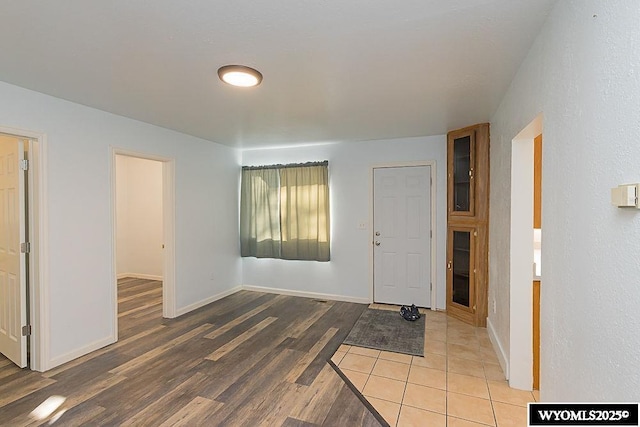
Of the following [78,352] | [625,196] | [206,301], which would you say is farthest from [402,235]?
[78,352]

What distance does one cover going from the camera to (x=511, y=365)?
243 centimetres

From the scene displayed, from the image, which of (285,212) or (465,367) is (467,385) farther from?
(285,212)

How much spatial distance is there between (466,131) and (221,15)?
3191 mm

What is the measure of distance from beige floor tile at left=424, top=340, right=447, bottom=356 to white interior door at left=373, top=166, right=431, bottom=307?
3.81 feet

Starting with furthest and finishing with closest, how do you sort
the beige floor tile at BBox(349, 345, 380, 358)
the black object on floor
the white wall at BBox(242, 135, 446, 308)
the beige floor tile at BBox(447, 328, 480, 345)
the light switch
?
the white wall at BBox(242, 135, 446, 308), the black object on floor, the beige floor tile at BBox(447, 328, 480, 345), the beige floor tile at BBox(349, 345, 380, 358), the light switch

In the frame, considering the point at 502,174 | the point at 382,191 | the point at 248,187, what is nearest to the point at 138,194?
the point at 248,187

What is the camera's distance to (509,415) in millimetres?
2096

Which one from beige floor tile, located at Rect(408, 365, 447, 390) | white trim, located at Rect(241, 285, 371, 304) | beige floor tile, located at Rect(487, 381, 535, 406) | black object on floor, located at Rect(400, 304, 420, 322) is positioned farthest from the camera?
white trim, located at Rect(241, 285, 371, 304)

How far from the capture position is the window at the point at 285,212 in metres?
4.83

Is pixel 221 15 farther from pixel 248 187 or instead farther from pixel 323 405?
pixel 248 187

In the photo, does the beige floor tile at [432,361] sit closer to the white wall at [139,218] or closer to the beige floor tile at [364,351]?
the beige floor tile at [364,351]

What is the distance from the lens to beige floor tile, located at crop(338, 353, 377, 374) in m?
2.76

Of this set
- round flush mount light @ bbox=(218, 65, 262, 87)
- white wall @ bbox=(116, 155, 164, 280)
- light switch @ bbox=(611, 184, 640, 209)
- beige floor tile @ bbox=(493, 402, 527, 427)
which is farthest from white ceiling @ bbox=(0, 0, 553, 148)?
white wall @ bbox=(116, 155, 164, 280)

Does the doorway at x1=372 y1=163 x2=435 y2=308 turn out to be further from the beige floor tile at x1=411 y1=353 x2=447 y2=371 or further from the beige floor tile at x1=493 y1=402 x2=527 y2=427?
the beige floor tile at x1=493 y1=402 x2=527 y2=427
